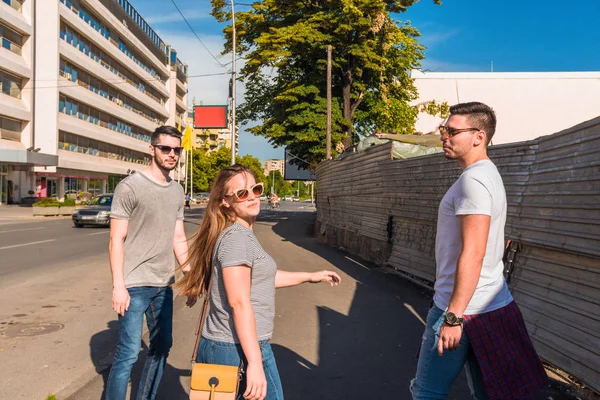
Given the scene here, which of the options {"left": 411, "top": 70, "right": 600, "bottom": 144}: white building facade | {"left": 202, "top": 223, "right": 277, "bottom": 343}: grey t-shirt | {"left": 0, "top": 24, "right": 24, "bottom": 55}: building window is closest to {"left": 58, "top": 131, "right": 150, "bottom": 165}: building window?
{"left": 0, "top": 24, "right": 24, "bottom": 55}: building window

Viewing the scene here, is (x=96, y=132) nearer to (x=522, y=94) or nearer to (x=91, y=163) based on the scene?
(x=91, y=163)

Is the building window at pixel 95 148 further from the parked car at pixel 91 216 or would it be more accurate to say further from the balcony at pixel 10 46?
the parked car at pixel 91 216

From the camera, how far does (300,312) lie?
730 centimetres

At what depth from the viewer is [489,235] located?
8.54 ft

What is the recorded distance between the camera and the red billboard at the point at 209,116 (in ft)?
145

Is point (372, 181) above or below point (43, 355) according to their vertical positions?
above

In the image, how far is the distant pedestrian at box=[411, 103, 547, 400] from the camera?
247cm

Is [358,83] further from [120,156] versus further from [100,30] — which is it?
[120,156]

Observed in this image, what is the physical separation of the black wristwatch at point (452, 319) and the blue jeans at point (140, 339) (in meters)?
1.96

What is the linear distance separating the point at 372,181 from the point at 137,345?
8.78 metres

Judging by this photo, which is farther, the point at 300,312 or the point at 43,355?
the point at 300,312

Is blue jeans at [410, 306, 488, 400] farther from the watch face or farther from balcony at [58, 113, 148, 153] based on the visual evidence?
balcony at [58, 113, 148, 153]

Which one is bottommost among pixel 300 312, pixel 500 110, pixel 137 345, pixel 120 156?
pixel 300 312

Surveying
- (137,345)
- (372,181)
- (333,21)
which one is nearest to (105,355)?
(137,345)
